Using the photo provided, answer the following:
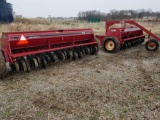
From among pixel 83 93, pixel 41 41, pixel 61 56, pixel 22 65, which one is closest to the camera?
pixel 83 93

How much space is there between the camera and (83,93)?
13.1ft

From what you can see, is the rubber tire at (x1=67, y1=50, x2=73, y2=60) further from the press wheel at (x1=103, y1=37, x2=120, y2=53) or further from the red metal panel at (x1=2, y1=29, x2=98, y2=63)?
the press wheel at (x1=103, y1=37, x2=120, y2=53)

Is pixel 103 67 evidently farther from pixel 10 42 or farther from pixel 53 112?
pixel 53 112

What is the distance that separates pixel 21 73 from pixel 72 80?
1.30m

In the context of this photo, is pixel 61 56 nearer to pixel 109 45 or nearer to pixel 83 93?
pixel 83 93

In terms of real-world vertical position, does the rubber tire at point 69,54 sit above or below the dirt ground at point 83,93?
above

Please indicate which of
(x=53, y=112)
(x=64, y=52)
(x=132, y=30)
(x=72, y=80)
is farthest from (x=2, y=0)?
(x=53, y=112)

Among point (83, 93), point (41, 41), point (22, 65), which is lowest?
point (83, 93)

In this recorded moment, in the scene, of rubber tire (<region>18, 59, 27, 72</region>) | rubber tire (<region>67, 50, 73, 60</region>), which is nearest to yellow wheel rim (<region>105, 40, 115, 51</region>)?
rubber tire (<region>67, 50, 73, 60</region>)

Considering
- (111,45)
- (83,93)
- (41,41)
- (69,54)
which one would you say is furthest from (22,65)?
(111,45)

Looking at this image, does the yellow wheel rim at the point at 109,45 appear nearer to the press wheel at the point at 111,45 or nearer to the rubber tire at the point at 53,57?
the press wheel at the point at 111,45

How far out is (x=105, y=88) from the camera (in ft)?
14.0

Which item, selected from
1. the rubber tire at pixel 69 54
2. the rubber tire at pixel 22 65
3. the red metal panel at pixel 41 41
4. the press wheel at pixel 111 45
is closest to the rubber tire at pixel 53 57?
the red metal panel at pixel 41 41

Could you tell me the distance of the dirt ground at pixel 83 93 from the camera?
326 centimetres
